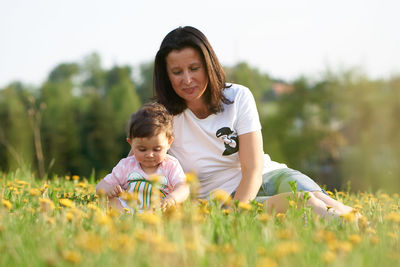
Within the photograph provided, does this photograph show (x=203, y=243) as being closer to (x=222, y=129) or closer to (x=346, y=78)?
(x=222, y=129)

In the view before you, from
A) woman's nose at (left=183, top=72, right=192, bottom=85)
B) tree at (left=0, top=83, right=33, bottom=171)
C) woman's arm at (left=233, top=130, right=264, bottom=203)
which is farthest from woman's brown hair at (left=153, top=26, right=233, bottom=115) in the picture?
tree at (left=0, top=83, right=33, bottom=171)

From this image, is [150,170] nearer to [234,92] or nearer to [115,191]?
[115,191]

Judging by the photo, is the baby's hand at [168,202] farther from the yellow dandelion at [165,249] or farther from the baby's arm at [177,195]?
the yellow dandelion at [165,249]

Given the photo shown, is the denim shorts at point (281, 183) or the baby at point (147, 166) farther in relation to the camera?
the denim shorts at point (281, 183)

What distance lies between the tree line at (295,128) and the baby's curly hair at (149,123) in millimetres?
20325

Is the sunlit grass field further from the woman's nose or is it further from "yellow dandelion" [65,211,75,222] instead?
the woman's nose

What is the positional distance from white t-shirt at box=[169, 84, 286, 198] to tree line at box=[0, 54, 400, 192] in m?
19.8

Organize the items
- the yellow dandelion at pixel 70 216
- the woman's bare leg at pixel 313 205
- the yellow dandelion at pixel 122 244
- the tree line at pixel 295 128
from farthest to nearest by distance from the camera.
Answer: the tree line at pixel 295 128
the woman's bare leg at pixel 313 205
the yellow dandelion at pixel 70 216
the yellow dandelion at pixel 122 244

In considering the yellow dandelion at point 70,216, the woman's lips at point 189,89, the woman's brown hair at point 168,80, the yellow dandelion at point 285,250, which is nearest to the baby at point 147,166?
the woman's lips at point 189,89

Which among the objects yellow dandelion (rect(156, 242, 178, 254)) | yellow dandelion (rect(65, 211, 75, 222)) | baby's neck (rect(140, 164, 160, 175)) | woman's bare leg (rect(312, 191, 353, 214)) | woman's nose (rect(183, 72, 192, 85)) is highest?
woman's nose (rect(183, 72, 192, 85))

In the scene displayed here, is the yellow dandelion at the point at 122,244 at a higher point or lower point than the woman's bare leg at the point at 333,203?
higher

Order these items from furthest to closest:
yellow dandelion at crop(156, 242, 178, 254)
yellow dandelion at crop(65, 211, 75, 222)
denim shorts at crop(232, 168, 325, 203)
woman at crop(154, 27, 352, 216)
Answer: woman at crop(154, 27, 352, 216)
denim shorts at crop(232, 168, 325, 203)
yellow dandelion at crop(65, 211, 75, 222)
yellow dandelion at crop(156, 242, 178, 254)

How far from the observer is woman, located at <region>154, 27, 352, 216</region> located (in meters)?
3.52

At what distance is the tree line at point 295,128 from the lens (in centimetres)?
2681
